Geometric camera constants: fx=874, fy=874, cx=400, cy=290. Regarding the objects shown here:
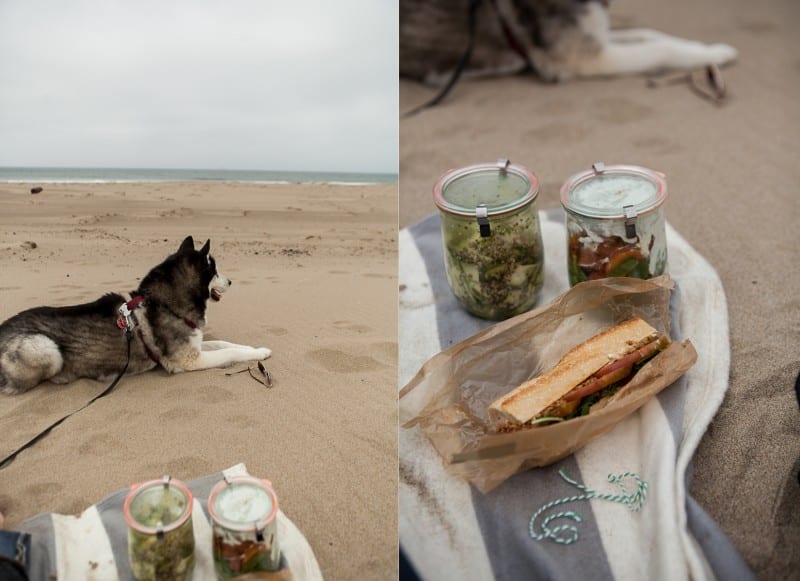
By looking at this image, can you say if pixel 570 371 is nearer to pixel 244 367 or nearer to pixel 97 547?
pixel 244 367

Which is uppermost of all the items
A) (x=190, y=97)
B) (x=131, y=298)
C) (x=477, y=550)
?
(x=190, y=97)

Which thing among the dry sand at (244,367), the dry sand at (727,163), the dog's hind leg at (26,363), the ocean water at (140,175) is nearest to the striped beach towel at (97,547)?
the dry sand at (244,367)

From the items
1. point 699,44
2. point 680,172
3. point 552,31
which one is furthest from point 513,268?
point 699,44

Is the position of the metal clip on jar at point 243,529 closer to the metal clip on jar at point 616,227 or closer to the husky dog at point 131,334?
the husky dog at point 131,334

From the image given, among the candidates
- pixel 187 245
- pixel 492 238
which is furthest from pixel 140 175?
pixel 492 238

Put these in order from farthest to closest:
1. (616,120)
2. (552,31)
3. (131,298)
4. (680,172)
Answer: (552,31) → (616,120) → (680,172) → (131,298)

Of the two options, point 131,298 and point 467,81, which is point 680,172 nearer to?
point 467,81
